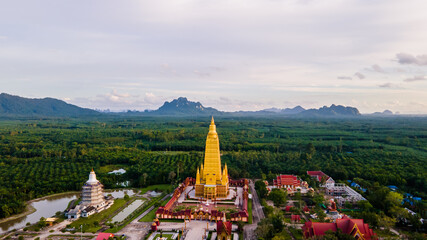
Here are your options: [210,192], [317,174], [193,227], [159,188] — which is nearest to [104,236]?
[193,227]

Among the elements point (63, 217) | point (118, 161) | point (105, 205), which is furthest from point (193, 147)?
point (63, 217)

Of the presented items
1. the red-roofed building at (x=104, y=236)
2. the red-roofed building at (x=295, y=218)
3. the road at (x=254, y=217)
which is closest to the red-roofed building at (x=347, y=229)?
the red-roofed building at (x=295, y=218)

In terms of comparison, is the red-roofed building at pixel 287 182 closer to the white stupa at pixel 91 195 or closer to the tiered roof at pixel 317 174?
the tiered roof at pixel 317 174

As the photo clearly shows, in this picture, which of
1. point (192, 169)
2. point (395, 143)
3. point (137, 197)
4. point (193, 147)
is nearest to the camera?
point (137, 197)

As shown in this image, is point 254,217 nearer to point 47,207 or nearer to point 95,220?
point 95,220

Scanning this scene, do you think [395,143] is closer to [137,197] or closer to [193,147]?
[193,147]

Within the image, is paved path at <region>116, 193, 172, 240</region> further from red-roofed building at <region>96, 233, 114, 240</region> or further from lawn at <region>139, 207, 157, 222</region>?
red-roofed building at <region>96, 233, 114, 240</region>

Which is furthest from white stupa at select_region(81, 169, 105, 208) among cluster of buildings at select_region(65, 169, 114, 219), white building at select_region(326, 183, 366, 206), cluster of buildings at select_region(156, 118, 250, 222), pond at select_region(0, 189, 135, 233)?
white building at select_region(326, 183, 366, 206)

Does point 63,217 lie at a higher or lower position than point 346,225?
lower
